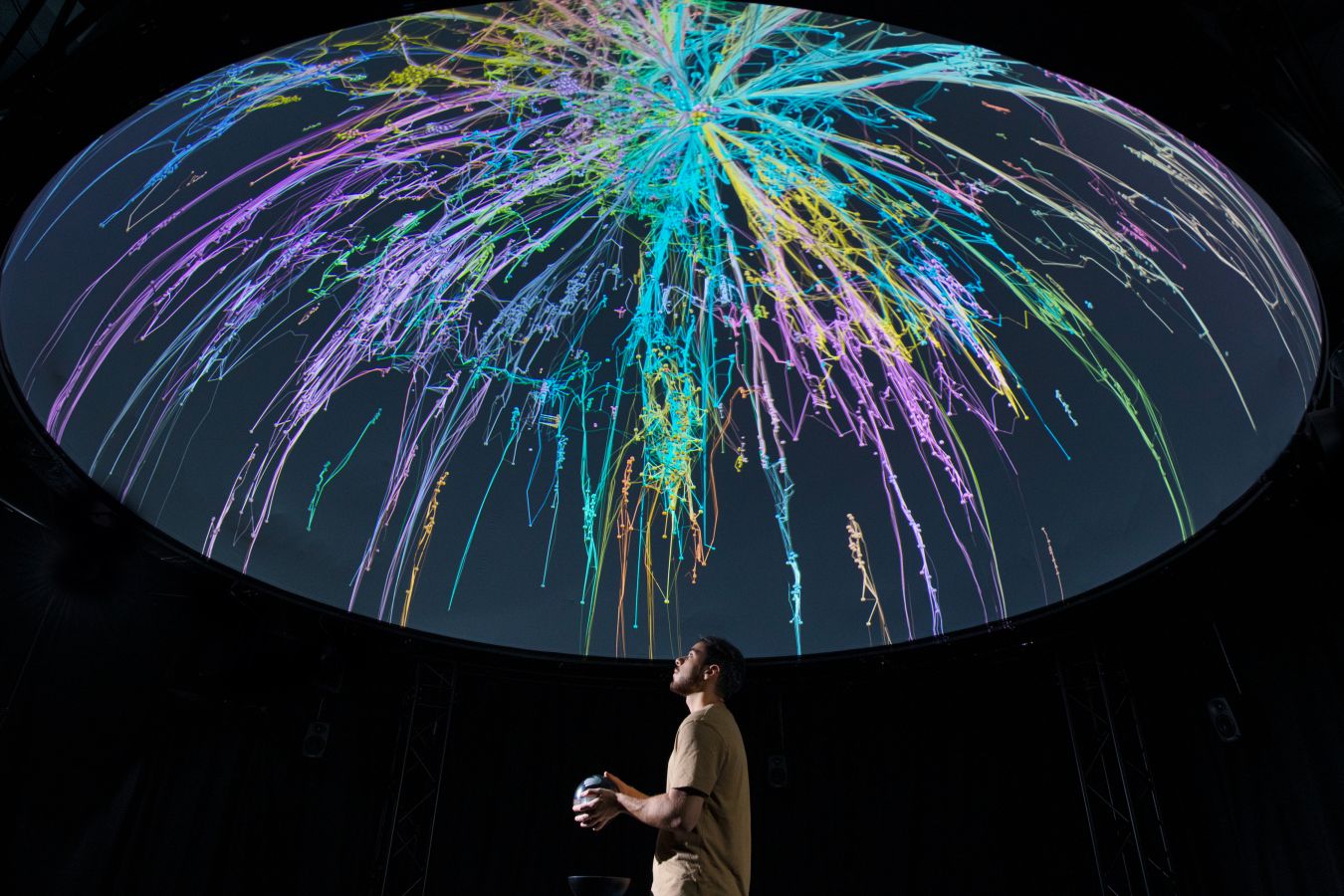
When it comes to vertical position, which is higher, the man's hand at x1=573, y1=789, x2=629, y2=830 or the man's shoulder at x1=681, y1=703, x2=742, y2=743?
the man's shoulder at x1=681, y1=703, x2=742, y2=743

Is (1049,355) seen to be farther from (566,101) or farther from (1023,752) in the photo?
(566,101)

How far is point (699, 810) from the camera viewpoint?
293cm

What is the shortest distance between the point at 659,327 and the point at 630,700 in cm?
469

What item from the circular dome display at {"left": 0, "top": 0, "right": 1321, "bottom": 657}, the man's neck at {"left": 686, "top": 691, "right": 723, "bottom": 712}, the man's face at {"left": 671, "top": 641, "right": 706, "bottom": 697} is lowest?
the man's neck at {"left": 686, "top": 691, "right": 723, "bottom": 712}

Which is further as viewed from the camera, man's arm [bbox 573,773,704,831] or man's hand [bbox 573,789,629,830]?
man's hand [bbox 573,789,629,830]

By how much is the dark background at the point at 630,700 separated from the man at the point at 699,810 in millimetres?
3748

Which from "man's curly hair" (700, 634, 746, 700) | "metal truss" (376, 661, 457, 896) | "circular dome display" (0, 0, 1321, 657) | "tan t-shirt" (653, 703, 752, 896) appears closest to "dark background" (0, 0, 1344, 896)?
"metal truss" (376, 661, 457, 896)

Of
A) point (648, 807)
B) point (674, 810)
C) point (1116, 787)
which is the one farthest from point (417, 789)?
point (674, 810)

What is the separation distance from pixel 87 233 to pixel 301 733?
563 cm

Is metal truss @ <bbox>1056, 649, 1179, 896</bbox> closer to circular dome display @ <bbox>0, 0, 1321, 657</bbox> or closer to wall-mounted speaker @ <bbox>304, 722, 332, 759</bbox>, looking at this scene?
circular dome display @ <bbox>0, 0, 1321, 657</bbox>

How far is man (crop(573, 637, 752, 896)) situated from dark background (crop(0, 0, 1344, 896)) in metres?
3.75

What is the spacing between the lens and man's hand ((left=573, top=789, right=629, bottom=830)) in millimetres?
3049

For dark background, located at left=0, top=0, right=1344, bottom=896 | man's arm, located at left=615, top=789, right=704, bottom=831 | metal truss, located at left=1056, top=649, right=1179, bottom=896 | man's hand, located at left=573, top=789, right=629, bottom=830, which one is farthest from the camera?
metal truss, located at left=1056, top=649, right=1179, bottom=896

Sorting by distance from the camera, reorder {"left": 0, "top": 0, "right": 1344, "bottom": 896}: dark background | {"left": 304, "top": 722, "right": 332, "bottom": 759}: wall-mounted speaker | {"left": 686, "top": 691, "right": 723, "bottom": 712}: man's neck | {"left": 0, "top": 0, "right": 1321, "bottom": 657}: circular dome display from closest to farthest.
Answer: {"left": 686, "top": 691, "right": 723, "bottom": 712}: man's neck < {"left": 0, "top": 0, "right": 1344, "bottom": 896}: dark background < {"left": 0, "top": 0, "right": 1321, "bottom": 657}: circular dome display < {"left": 304, "top": 722, "right": 332, "bottom": 759}: wall-mounted speaker
